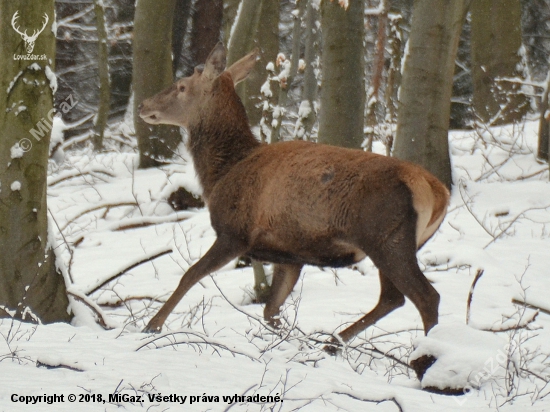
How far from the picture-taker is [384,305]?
517 centimetres

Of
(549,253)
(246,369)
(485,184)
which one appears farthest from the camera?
(485,184)

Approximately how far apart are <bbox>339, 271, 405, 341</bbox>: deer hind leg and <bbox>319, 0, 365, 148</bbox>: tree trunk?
328 centimetres

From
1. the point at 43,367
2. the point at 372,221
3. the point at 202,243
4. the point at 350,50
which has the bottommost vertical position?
the point at 202,243

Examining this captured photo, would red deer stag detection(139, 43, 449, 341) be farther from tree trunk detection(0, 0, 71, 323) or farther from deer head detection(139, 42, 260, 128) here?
tree trunk detection(0, 0, 71, 323)

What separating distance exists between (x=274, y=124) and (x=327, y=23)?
4.87 ft

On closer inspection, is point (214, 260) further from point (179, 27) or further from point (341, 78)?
point (179, 27)

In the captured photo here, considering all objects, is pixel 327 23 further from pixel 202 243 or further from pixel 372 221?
pixel 372 221

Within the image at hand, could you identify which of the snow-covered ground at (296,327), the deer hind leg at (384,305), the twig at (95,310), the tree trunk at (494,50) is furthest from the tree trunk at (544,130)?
the twig at (95,310)

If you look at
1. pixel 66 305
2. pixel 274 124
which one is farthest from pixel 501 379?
pixel 274 124

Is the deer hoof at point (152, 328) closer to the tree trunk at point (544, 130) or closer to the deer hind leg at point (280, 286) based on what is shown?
the deer hind leg at point (280, 286)

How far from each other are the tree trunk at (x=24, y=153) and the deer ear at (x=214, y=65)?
1.69m

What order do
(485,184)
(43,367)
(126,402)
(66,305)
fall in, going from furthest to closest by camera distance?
(485,184)
(66,305)
(43,367)
(126,402)

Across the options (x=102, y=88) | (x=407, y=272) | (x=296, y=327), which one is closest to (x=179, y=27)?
(x=102, y=88)

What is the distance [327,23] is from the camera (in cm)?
834
